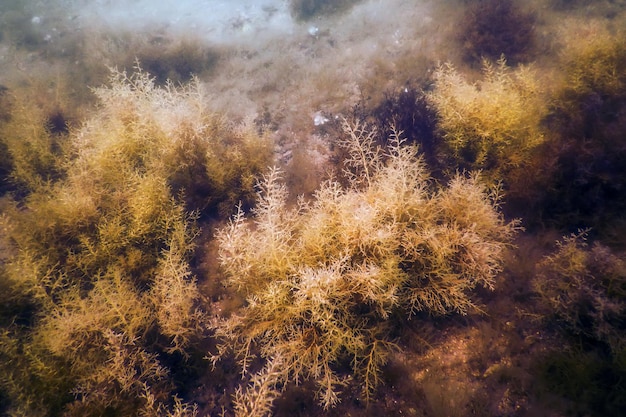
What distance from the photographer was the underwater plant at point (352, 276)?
3268mm

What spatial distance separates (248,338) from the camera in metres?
3.58

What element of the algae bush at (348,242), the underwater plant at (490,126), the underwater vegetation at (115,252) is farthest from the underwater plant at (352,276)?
the underwater vegetation at (115,252)

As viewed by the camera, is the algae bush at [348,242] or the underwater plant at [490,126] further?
the underwater plant at [490,126]

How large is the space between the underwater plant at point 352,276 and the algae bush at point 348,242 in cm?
3

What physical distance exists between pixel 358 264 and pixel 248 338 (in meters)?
1.54

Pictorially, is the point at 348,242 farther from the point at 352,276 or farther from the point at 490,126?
the point at 490,126

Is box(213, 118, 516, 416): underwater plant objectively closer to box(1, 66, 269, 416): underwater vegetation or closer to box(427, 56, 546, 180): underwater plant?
box(427, 56, 546, 180): underwater plant

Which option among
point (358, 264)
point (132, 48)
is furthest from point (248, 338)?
point (132, 48)

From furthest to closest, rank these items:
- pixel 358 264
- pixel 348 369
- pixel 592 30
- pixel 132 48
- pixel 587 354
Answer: pixel 132 48 → pixel 592 30 → pixel 348 369 → pixel 358 264 → pixel 587 354

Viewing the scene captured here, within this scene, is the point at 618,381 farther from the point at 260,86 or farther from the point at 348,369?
the point at 260,86

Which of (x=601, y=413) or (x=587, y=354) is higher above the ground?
(x=587, y=354)

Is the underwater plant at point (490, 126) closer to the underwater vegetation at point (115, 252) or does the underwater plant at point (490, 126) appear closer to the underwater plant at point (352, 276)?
the underwater plant at point (352, 276)

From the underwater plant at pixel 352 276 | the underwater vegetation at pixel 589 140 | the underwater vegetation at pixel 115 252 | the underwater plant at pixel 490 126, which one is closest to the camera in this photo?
the underwater plant at pixel 352 276

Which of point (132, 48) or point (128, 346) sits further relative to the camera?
point (132, 48)
